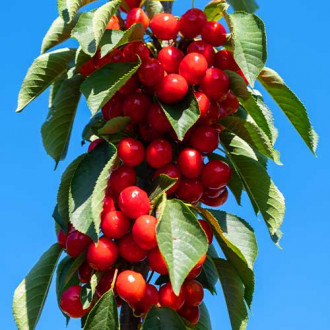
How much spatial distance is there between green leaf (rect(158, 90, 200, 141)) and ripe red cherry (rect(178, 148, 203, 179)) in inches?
6.0

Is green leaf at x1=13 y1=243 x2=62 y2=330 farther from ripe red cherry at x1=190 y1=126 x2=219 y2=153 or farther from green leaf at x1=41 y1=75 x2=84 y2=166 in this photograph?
ripe red cherry at x1=190 y1=126 x2=219 y2=153

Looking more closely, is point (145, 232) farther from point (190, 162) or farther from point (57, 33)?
point (57, 33)

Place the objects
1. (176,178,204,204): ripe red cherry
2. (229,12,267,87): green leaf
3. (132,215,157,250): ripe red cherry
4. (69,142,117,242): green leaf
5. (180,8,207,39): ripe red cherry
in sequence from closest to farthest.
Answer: (132,215,157,250): ripe red cherry
(69,142,117,242): green leaf
(229,12,267,87): green leaf
(176,178,204,204): ripe red cherry
(180,8,207,39): ripe red cherry

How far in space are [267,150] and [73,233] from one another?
0.94m

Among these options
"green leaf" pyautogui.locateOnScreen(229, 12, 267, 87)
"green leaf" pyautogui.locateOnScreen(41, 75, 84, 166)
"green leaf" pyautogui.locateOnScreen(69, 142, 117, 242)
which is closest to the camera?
"green leaf" pyautogui.locateOnScreen(69, 142, 117, 242)

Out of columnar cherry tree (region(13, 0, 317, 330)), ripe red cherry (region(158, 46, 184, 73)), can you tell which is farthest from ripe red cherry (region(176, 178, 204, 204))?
ripe red cherry (region(158, 46, 184, 73))

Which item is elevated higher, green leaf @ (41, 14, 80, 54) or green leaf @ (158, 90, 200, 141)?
green leaf @ (41, 14, 80, 54)

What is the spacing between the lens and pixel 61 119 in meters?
3.22

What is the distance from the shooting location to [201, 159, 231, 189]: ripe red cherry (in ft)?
9.51

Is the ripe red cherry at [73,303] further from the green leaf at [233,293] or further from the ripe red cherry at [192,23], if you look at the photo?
the ripe red cherry at [192,23]

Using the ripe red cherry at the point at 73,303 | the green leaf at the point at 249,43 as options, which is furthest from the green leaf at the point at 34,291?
the green leaf at the point at 249,43

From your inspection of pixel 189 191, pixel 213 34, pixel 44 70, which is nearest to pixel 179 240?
pixel 189 191

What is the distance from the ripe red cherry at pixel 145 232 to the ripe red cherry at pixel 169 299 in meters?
0.20

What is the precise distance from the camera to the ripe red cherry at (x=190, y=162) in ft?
9.23
